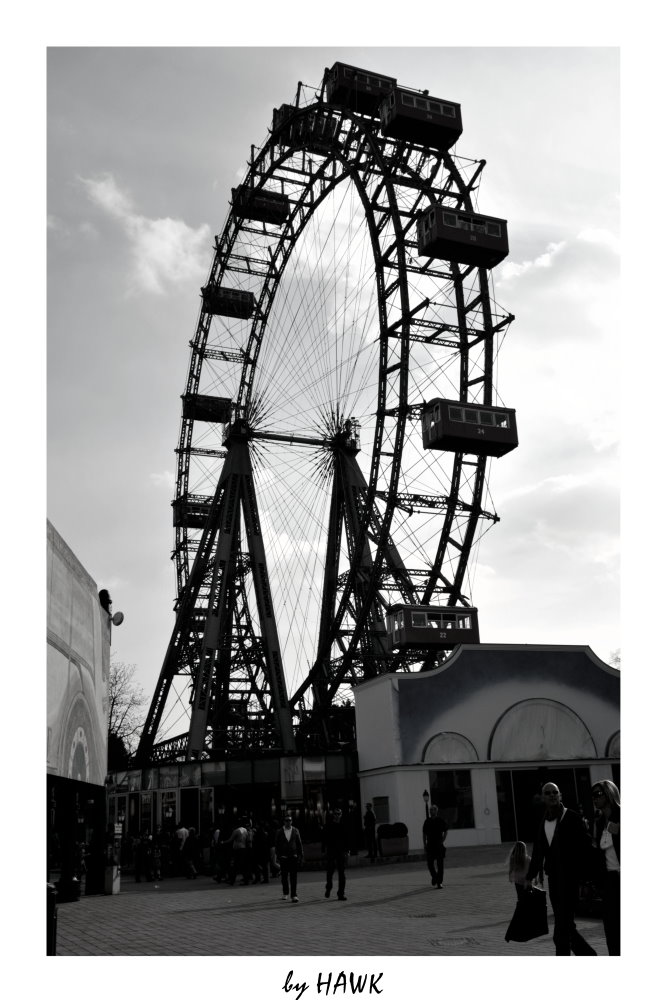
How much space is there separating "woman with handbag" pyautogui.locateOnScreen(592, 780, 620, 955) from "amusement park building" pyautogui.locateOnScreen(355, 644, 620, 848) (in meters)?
19.6

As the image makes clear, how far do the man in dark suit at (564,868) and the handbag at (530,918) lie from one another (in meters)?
0.09

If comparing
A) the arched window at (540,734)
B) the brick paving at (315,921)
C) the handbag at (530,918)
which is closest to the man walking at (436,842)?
the brick paving at (315,921)

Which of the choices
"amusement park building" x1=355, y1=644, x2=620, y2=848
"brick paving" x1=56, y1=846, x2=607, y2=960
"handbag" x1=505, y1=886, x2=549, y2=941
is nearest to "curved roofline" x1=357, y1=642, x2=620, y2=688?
"amusement park building" x1=355, y1=644, x2=620, y2=848

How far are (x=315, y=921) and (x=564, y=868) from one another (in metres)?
5.48

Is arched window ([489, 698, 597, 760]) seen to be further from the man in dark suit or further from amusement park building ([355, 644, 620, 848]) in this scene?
the man in dark suit

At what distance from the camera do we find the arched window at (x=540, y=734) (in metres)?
28.2

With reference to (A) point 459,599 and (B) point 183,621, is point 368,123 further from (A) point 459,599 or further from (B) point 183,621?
(B) point 183,621

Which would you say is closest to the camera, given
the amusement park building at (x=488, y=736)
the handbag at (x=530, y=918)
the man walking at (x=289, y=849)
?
the handbag at (x=530, y=918)

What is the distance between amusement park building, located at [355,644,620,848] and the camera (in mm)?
26875

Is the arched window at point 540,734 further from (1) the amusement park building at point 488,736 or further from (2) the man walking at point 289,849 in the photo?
(2) the man walking at point 289,849

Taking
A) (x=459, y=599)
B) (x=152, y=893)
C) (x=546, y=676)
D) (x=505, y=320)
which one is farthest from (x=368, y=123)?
(x=152, y=893)

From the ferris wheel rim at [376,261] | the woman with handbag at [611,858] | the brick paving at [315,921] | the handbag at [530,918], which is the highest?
the ferris wheel rim at [376,261]

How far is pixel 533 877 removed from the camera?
24.2ft

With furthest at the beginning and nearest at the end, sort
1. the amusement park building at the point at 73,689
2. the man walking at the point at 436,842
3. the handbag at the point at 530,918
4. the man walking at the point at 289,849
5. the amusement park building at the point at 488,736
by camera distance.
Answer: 1. the amusement park building at the point at 488,736
2. the man walking at the point at 436,842
3. the man walking at the point at 289,849
4. the amusement park building at the point at 73,689
5. the handbag at the point at 530,918
